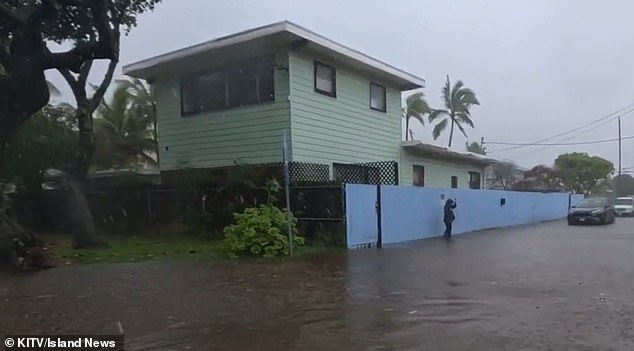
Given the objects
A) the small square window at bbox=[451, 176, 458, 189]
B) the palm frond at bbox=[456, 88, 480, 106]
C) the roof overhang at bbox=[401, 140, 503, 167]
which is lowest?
the small square window at bbox=[451, 176, 458, 189]

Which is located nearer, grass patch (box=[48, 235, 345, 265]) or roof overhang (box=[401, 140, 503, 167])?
grass patch (box=[48, 235, 345, 265])

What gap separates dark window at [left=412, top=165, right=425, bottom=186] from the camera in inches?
875

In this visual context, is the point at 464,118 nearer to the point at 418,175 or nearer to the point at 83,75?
the point at 418,175

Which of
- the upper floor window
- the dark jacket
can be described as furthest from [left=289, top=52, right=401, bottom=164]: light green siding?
the dark jacket

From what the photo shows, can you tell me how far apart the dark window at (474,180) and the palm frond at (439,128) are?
50.3 ft

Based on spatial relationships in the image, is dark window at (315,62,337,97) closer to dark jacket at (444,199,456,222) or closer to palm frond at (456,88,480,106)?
dark jacket at (444,199,456,222)

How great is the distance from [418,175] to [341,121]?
18.3 ft

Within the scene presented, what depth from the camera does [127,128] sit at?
26.7 meters

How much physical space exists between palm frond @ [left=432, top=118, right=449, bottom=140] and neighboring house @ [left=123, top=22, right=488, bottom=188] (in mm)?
22879

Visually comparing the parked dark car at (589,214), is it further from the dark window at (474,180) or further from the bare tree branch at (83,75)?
the bare tree branch at (83,75)

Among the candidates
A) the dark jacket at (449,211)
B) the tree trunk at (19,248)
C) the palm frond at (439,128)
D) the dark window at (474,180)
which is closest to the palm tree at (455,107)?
the palm frond at (439,128)

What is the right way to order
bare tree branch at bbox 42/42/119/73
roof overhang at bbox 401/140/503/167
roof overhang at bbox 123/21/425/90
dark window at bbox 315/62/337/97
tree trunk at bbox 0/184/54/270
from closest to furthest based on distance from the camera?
tree trunk at bbox 0/184/54/270, bare tree branch at bbox 42/42/119/73, roof overhang at bbox 123/21/425/90, dark window at bbox 315/62/337/97, roof overhang at bbox 401/140/503/167

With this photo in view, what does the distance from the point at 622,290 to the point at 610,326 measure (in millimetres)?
2628

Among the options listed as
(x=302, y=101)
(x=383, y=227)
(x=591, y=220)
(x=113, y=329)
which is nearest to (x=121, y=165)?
(x=302, y=101)
